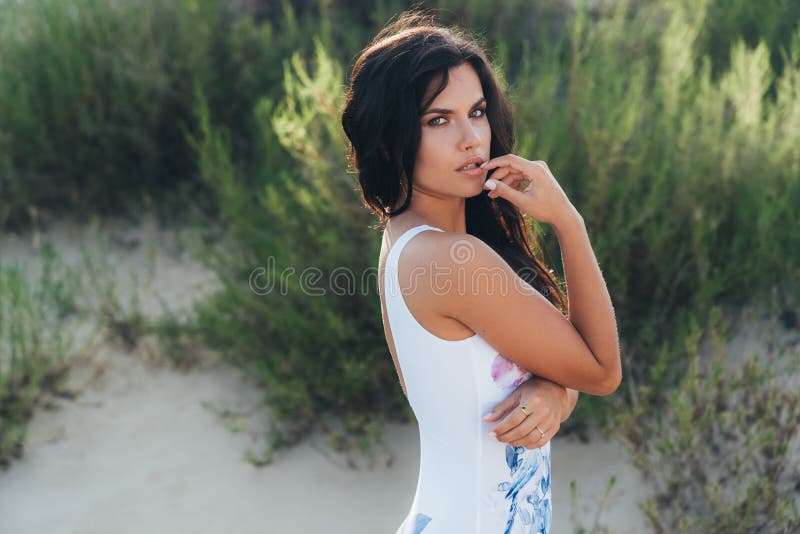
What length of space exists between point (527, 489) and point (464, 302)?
0.49 meters

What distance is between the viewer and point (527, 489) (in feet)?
5.98

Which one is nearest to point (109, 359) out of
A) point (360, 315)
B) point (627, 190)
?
point (360, 315)

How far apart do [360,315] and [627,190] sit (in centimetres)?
133

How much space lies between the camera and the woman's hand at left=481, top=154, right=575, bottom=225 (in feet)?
5.62

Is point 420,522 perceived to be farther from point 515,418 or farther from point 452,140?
point 452,140

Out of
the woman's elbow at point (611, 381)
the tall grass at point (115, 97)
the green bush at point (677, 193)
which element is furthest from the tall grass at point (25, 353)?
the woman's elbow at point (611, 381)

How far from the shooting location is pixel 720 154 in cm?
383

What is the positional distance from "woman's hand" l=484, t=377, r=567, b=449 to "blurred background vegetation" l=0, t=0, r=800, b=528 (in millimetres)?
810

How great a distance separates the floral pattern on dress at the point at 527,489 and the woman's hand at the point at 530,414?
7cm

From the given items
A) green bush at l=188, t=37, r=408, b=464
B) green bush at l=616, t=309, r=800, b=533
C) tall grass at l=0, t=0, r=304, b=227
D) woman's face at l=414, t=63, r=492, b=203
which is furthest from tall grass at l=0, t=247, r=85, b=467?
woman's face at l=414, t=63, r=492, b=203

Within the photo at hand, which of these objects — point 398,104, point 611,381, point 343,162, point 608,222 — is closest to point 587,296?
point 611,381

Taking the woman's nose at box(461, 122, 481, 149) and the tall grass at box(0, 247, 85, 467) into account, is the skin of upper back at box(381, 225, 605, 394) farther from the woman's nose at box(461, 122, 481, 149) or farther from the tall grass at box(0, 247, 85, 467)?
the tall grass at box(0, 247, 85, 467)

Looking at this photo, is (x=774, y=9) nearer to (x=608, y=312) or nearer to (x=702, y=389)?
(x=702, y=389)

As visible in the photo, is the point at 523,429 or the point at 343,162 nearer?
the point at 523,429
